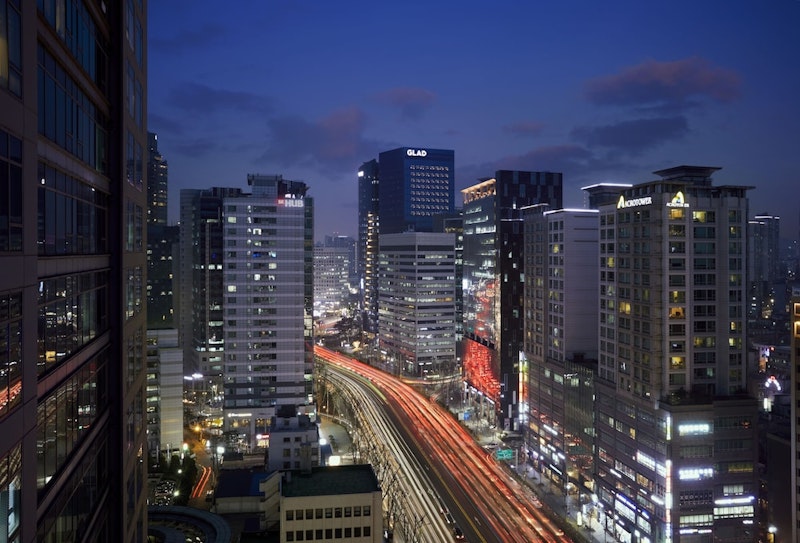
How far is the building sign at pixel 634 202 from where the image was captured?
6283cm

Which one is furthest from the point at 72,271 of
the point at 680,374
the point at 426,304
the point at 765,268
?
the point at 765,268

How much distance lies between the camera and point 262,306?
9681 cm

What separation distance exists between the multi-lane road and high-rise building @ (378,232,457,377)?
30.9 m

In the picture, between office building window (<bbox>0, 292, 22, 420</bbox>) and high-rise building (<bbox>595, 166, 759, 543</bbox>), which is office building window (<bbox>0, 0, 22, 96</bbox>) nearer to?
office building window (<bbox>0, 292, 22, 420</bbox>)

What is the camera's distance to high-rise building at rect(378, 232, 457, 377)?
14875 cm

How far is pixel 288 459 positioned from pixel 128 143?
56101mm

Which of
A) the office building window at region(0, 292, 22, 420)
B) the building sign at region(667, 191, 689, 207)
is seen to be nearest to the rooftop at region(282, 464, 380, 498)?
the building sign at region(667, 191, 689, 207)

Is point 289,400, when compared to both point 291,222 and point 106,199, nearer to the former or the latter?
point 291,222

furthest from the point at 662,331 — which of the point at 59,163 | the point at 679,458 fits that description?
the point at 59,163

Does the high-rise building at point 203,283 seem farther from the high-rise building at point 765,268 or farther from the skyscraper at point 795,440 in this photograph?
the high-rise building at point 765,268

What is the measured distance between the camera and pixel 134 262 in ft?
63.2

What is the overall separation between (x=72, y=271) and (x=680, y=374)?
2329 inches

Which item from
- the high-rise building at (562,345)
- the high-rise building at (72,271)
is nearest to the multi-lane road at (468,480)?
the high-rise building at (562,345)

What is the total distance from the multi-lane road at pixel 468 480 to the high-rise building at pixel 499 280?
31.6 feet
